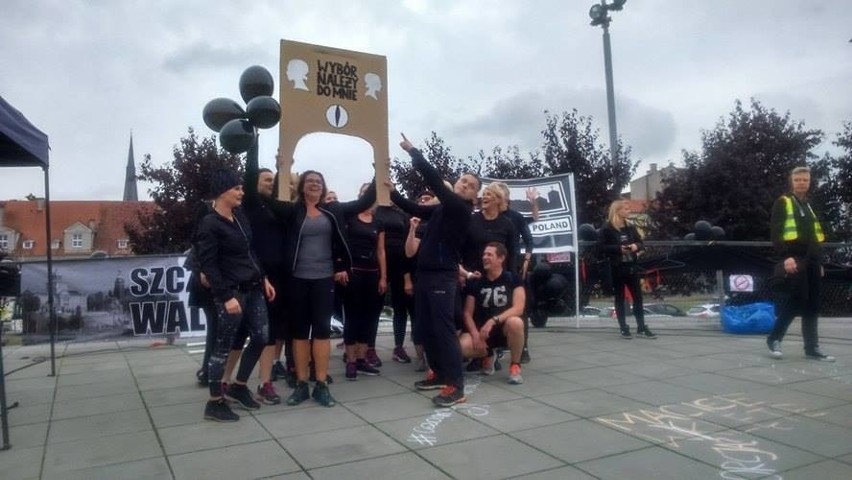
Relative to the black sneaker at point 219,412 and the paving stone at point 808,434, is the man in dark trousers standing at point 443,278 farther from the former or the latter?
the paving stone at point 808,434

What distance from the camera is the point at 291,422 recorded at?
15.8ft

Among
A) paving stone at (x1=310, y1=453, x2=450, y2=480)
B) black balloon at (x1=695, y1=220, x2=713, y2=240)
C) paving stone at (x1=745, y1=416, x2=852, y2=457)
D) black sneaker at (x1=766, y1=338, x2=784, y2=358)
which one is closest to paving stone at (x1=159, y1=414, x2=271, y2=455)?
paving stone at (x1=310, y1=453, x2=450, y2=480)

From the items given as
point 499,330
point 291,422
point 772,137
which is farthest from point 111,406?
point 772,137

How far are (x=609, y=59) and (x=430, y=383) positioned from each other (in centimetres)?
1422

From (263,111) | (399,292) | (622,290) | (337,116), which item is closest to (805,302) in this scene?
(622,290)

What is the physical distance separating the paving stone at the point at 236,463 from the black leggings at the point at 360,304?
2.15 meters

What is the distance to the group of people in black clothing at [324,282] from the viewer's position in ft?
16.2

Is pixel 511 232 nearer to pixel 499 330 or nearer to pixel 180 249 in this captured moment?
pixel 499 330

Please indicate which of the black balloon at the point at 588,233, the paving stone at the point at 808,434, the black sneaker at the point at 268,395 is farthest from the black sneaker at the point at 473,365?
the black balloon at the point at 588,233

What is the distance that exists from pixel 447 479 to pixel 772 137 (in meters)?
27.7

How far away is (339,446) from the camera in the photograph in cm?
423

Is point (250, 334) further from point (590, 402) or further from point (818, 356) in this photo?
point (818, 356)

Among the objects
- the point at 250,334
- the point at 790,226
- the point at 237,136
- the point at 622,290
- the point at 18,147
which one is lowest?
the point at 250,334

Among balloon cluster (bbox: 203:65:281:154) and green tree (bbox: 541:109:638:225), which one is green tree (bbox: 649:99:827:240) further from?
balloon cluster (bbox: 203:65:281:154)
